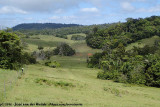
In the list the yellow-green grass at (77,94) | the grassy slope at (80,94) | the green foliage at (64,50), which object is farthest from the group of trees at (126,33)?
the yellow-green grass at (77,94)

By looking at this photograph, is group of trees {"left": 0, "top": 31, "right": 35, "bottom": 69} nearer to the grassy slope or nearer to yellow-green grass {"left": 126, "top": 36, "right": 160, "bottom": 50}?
the grassy slope

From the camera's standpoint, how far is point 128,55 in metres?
85.2

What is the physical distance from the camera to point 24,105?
16.2 metres

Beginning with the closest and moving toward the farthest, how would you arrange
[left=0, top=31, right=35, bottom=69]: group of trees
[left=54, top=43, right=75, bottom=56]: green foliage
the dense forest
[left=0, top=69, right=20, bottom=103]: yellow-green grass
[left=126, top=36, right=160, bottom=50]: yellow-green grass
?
[left=0, top=69, right=20, bottom=103]: yellow-green grass < [left=0, top=31, right=35, bottom=69]: group of trees < the dense forest < [left=54, top=43, right=75, bottom=56]: green foliage < [left=126, top=36, right=160, bottom=50]: yellow-green grass

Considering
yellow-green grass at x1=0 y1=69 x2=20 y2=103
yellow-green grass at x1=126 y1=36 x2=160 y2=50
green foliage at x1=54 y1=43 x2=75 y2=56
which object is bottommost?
green foliage at x1=54 y1=43 x2=75 y2=56

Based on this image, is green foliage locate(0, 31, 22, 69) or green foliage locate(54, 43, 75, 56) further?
green foliage locate(54, 43, 75, 56)

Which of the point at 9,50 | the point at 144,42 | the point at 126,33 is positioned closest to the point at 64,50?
the point at 126,33

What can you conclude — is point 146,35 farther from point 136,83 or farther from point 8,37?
point 8,37

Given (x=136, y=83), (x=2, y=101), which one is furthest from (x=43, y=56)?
(x=2, y=101)

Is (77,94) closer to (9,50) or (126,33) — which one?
(9,50)

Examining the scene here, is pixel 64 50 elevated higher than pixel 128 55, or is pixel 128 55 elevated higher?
pixel 128 55

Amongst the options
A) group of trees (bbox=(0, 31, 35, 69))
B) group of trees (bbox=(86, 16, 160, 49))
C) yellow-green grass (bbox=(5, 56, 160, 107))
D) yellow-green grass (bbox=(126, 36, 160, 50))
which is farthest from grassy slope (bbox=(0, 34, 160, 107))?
yellow-green grass (bbox=(126, 36, 160, 50))

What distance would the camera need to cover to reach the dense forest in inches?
1984

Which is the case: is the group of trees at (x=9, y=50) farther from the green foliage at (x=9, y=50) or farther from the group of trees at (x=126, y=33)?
the group of trees at (x=126, y=33)
